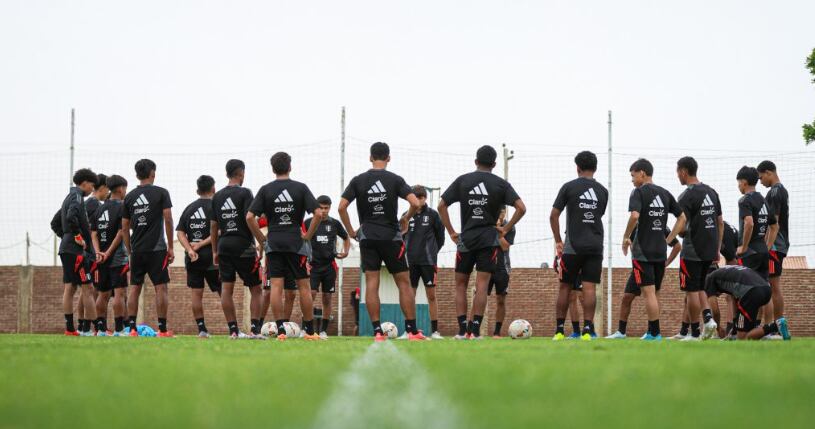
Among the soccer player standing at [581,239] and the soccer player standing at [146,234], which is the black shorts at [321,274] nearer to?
the soccer player standing at [146,234]

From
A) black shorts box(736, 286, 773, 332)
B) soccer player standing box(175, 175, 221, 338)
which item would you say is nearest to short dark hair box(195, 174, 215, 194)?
soccer player standing box(175, 175, 221, 338)

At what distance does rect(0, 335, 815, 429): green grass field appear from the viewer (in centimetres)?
299

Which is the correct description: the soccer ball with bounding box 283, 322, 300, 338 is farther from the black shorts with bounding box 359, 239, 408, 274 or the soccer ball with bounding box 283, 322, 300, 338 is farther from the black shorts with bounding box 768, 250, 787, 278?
the black shorts with bounding box 768, 250, 787, 278

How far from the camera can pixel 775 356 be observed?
632 centimetres

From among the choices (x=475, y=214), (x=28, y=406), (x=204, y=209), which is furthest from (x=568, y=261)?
(x=28, y=406)

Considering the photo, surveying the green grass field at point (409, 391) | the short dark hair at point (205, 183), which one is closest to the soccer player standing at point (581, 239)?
the short dark hair at point (205, 183)

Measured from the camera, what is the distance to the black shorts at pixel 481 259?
37.9 ft

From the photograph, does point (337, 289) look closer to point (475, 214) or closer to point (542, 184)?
point (542, 184)

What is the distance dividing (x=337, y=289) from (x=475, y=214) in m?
9.18

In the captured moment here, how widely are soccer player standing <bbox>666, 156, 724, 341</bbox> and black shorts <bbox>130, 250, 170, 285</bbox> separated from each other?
633cm

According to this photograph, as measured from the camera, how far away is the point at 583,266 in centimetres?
1173

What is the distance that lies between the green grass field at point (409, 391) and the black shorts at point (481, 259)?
549 cm

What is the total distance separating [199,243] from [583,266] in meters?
5.09

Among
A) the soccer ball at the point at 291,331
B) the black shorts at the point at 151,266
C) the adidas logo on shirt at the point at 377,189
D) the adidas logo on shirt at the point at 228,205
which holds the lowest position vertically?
the soccer ball at the point at 291,331
